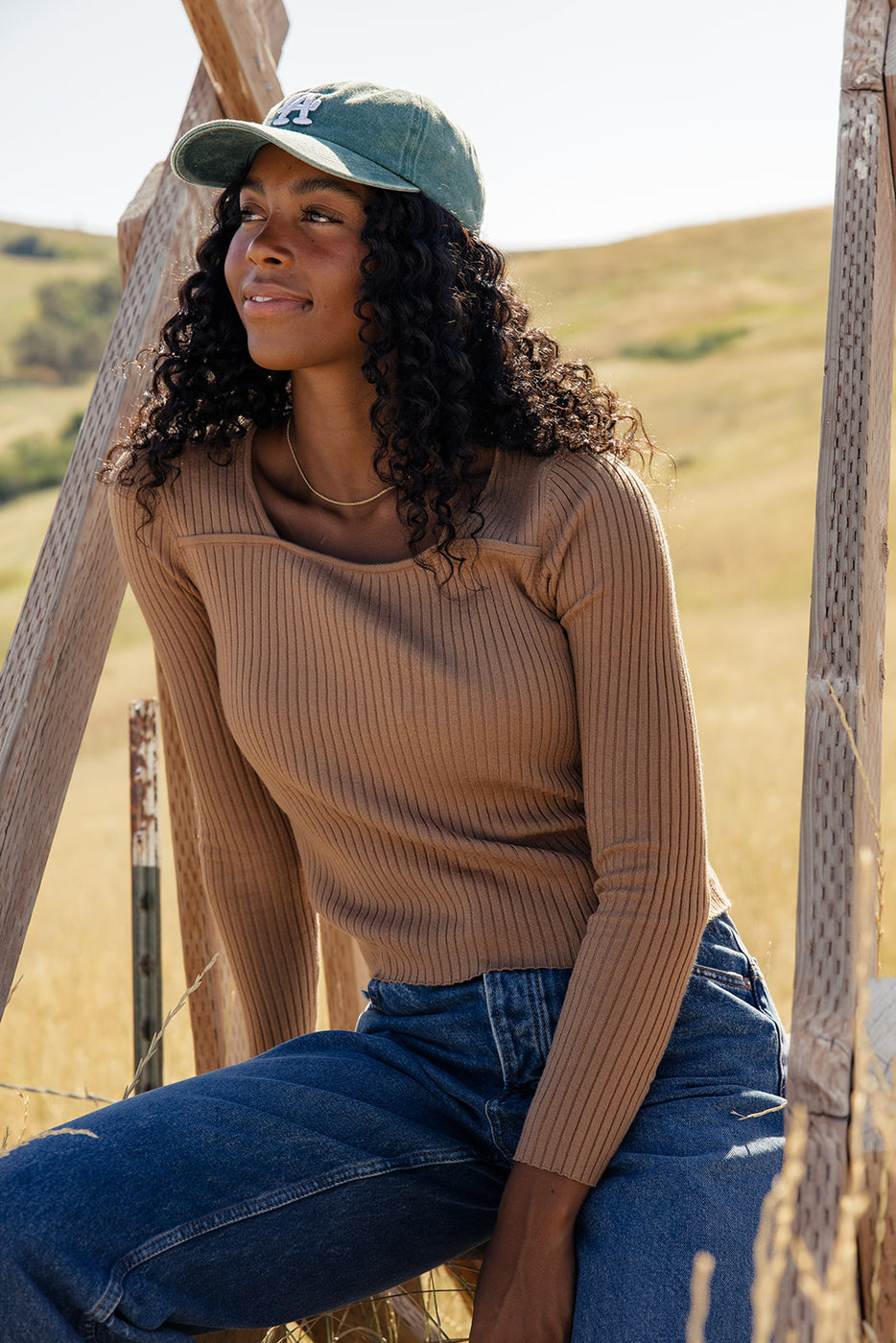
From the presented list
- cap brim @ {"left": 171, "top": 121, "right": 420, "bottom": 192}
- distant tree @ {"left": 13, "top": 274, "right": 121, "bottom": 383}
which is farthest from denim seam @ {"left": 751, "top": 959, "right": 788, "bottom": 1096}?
distant tree @ {"left": 13, "top": 274, "right": 121, "bottom": 383}

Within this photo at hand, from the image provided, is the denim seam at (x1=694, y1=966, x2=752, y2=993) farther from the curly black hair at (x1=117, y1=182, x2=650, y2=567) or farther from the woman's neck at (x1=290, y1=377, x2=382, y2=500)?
the woman's neck at (x1=290, y1=377, x2=382, y2=500)

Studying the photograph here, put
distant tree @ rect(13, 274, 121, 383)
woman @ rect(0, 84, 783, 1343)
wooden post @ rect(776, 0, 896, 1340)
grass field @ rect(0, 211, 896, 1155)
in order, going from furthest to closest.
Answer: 1. distant tree @ rect(13, 274, 121, 383)
2. grass field @ rect(0, 211, 896, 1155)
3. woman @ rect(0, 84, 783, 1343)
4. wooden post @ rect(776, 0, 896, 1340)

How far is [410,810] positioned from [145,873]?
1332 mm

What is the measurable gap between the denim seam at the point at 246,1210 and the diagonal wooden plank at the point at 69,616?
52 centimetres

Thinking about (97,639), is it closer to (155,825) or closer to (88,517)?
(88,517)

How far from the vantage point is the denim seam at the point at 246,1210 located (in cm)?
155

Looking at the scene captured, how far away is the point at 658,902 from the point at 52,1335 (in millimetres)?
931

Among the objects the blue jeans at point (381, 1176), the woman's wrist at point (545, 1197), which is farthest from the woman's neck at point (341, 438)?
the woman's wrist at point (545, 1197)

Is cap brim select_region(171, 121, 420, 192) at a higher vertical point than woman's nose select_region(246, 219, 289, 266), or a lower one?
higher

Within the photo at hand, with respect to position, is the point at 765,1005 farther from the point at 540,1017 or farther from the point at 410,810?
the point at 410,810

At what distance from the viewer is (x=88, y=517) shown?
2.23 meters

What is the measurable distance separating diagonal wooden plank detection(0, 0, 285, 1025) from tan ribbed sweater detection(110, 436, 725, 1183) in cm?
10

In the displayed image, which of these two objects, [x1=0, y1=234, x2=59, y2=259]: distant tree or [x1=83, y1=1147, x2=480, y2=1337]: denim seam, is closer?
[x1=83, y1=1147, x2=480, y2=1337]: denim seam

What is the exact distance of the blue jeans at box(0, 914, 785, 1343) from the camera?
1586mm
